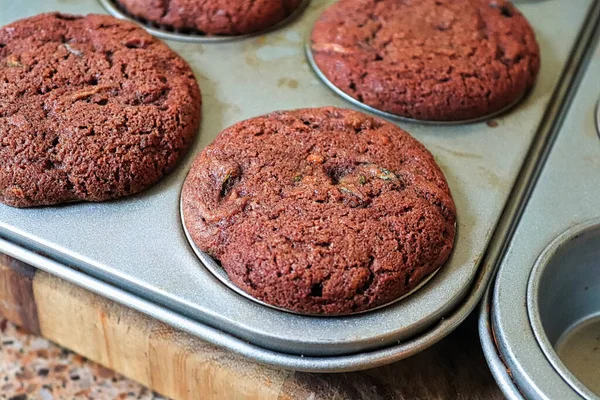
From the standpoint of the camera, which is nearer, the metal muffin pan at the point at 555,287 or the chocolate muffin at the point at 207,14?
the metal muffin pan at the point at 555,287

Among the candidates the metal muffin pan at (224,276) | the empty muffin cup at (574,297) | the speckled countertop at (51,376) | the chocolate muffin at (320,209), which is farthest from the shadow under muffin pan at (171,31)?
the empty muffin cup at (574,297)

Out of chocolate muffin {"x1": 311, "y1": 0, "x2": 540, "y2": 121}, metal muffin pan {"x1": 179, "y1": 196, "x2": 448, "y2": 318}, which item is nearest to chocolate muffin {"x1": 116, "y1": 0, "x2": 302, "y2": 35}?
chocolate muffin {"x1": 311, "y1": 0, "x2": 540, "y2": 121}

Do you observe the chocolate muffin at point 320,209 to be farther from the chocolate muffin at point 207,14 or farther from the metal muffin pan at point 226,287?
the chocolate muffin at point 207,14

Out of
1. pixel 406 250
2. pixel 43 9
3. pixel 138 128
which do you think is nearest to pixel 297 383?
pixel 406 250

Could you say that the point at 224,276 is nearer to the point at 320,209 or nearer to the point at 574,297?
the point at 320,209

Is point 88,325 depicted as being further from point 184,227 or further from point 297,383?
point 297,383

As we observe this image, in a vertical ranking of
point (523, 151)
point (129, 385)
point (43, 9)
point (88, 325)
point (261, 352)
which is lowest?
point (129, 385)

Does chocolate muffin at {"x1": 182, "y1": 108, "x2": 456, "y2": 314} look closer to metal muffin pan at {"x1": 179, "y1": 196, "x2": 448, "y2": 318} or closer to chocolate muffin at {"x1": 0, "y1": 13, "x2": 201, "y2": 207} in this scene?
metal muffin pan at {"x1": 179, "y1": 196, "x2": 448, "y2": 318}
